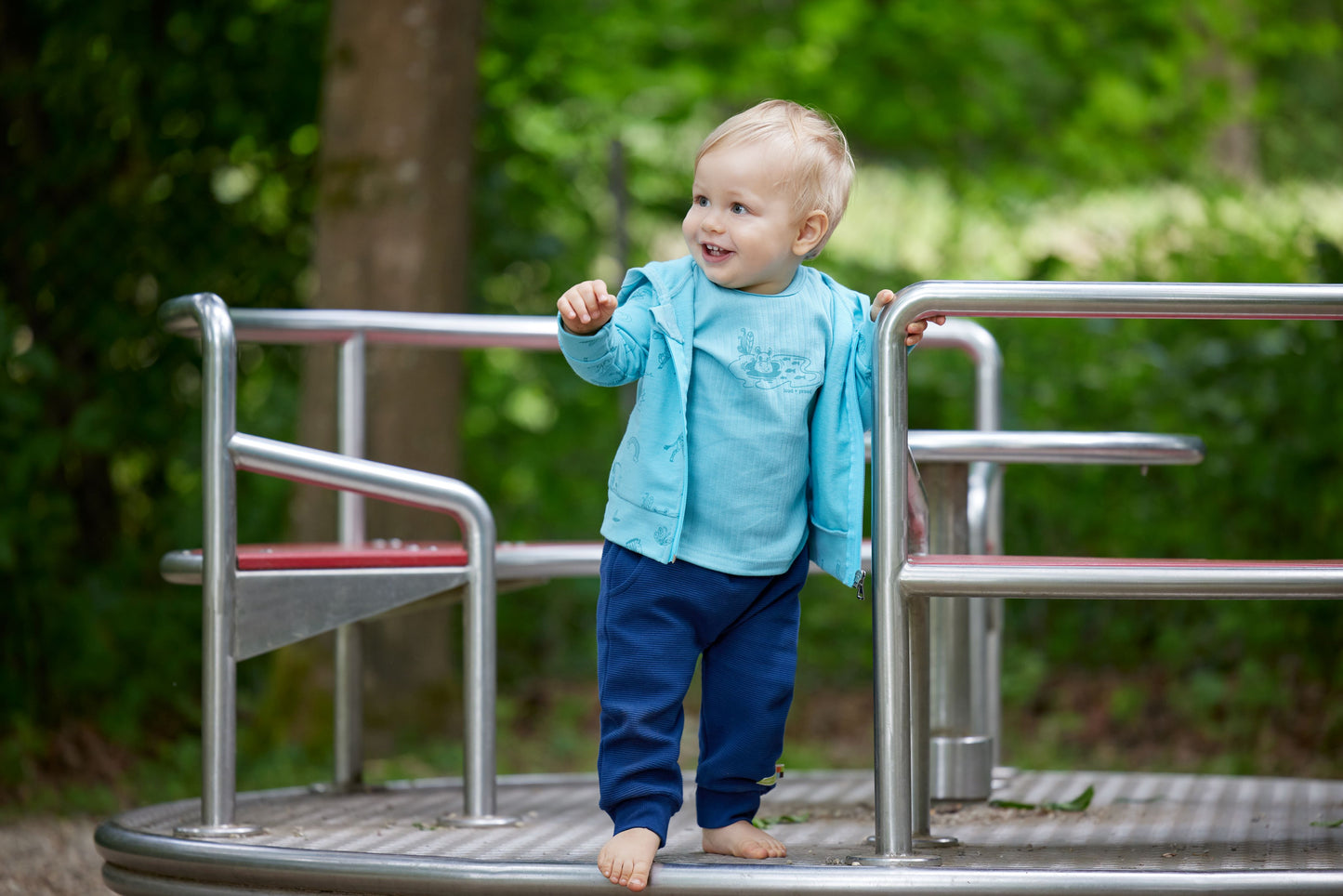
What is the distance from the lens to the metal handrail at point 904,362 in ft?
6.64

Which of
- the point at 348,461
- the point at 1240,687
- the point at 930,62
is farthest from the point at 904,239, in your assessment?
the point at 348,461

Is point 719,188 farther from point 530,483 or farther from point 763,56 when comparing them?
point 763,56

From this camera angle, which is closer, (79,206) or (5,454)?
(5,454)

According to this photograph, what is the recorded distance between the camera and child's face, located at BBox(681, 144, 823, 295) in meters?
2.13

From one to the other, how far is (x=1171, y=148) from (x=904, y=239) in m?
2.38

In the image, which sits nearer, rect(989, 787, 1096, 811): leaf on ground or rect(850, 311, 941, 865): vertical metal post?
rect(850, 311, 941, 865): vertical metal post

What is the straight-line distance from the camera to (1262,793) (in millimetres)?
3143

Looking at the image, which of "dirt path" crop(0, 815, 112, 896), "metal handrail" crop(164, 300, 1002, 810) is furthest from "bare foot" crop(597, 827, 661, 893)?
"dirt path" crop(0, 815, 112, 896)

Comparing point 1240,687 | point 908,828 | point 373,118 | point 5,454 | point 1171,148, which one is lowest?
point 1240,687

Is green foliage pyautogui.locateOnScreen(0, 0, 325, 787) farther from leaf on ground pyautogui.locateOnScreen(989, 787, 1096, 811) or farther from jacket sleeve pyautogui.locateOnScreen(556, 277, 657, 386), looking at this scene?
jacket sleeve pyautogui.locateOnScreen(556, 277, 657, 386)

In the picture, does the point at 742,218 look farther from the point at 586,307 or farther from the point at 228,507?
the point at 228,507

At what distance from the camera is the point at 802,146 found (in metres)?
2.14

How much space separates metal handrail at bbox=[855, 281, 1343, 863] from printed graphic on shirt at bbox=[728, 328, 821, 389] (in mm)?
154

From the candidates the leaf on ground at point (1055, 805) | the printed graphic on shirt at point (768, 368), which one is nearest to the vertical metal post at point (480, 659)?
the printed graphic on shirt at point (768, 368)
